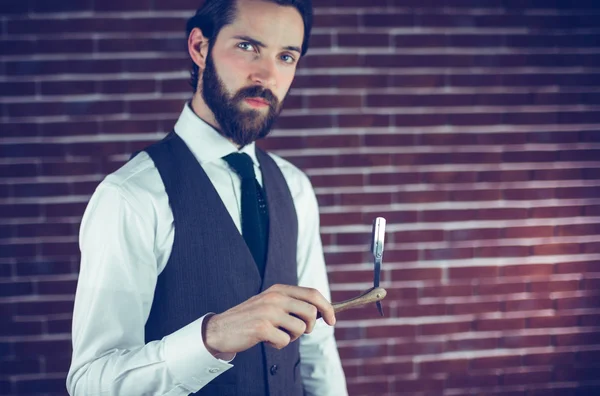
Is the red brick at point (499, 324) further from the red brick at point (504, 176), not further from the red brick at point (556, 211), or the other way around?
the red brick at point (504, 176)

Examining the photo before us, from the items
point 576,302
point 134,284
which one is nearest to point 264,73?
point 134,284

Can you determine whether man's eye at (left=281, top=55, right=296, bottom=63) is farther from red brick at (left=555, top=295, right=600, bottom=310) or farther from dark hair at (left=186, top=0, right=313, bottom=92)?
red brick at (left=555, top=295, right=600, bottom=310)

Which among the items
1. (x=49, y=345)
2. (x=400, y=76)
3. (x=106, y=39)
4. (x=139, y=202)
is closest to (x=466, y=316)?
(x=400, y=76)

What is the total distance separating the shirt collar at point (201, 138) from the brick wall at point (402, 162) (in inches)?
22.8

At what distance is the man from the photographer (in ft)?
2.60

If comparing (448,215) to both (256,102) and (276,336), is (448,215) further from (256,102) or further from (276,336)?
(276,336)

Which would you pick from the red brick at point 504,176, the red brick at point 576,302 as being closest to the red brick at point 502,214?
the red brick at point 504,176

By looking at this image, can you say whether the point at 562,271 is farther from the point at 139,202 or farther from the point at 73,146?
the point at 73,146

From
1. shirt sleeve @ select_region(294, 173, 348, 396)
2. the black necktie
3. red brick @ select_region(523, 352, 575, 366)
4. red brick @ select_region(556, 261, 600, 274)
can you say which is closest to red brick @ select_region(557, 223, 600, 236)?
red brick @ select_region(556, 261, 600, 274)

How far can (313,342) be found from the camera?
131 centimetres

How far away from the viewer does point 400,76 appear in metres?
1.71

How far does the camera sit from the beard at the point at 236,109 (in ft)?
3.52

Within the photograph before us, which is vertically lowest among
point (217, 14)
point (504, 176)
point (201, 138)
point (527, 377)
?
point (527, 377)

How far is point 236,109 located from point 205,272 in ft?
1.42
